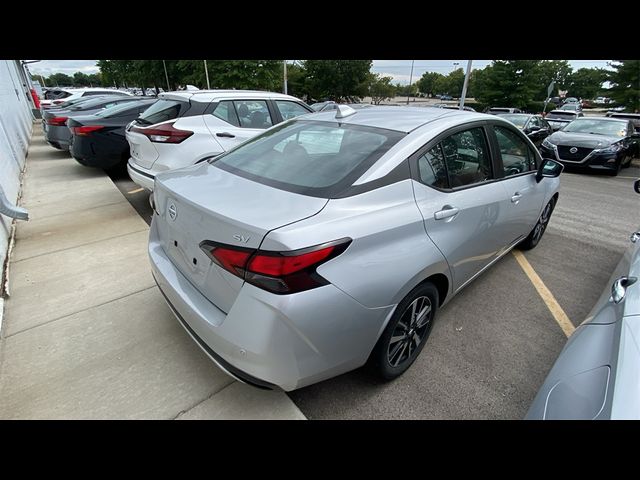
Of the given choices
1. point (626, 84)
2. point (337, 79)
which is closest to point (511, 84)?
point (626, 84)

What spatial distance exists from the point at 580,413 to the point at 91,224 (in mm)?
5371

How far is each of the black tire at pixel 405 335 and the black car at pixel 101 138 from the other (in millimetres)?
6711

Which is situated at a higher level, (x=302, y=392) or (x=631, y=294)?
(x=631, y=294)

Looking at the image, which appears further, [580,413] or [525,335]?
[525,335]

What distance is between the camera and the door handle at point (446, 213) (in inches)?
83.3

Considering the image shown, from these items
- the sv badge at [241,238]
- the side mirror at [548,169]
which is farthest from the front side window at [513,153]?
the sv badge at [241,238]

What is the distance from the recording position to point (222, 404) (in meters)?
2.03

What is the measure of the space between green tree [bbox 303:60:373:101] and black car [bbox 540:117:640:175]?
33.2 meters

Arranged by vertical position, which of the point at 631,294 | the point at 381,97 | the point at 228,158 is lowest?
the point at 381,97

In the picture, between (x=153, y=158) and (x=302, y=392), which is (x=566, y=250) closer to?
(x=302, y=392)

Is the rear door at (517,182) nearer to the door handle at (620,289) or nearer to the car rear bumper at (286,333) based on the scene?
the door handle at (620,289)

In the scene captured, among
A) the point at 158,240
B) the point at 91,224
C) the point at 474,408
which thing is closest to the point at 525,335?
the point at 474,408

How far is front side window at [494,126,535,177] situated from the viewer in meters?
3.02

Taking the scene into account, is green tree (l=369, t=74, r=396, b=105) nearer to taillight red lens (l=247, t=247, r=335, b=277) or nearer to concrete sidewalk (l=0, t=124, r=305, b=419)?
concrete sidewalk (l=0, t=124, r=305, b=419)
